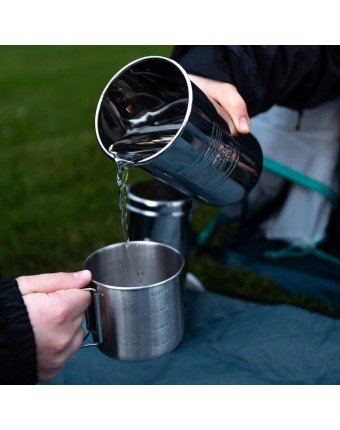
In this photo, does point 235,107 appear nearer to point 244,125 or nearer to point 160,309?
point 244,125

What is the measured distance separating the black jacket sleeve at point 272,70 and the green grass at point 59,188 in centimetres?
51

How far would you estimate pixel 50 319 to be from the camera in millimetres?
908

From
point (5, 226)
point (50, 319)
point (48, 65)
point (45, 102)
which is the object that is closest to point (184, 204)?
point (50, 319)

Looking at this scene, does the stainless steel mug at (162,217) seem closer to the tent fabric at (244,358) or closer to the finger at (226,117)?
the tent fabric at (244,358)

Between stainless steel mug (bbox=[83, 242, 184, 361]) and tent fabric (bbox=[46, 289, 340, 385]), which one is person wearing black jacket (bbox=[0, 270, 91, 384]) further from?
tent fabric (bbox=[46, 289, 340, 385])

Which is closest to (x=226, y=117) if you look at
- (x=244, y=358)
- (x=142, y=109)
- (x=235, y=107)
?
(x=235, y=107)

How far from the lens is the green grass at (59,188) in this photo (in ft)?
6.04


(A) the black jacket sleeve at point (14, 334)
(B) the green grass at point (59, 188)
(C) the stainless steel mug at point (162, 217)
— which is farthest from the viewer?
(B) the green grass at point (59, 188)

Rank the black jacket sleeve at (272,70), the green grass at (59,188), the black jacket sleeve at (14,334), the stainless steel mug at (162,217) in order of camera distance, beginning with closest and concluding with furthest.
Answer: the black jacket sleeve at (14,334)
the black jacket sleeve at (272,70)
the stainless steel mug at (162,217)
the green grass at (59,188)

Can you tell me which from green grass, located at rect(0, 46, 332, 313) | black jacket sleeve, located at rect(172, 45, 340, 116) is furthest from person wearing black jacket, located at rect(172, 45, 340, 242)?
green grass, located at rect(0, 46, 332, 313)

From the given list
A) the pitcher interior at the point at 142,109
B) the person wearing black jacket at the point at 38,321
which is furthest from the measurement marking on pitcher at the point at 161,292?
the pitcher interior at the point at 142,109

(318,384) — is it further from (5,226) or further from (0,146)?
(0,146)

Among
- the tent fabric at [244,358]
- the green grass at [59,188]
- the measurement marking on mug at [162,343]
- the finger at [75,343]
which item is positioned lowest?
the green grass at [59,188]

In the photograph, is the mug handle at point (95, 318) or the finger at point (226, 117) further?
the finger at point (226, 117)
